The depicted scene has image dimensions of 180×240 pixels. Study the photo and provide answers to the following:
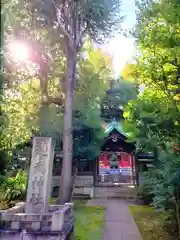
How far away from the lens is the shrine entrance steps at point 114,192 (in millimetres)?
16109

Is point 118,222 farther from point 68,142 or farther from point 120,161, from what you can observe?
point 120,161

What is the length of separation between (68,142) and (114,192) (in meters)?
8.05

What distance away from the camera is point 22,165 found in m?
16.5

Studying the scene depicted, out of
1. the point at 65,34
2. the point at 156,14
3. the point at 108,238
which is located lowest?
the point at 108,238

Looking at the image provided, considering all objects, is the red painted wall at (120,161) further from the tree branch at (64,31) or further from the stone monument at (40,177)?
the stone monument at (40,177)

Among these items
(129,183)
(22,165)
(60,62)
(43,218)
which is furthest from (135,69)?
(129,183)

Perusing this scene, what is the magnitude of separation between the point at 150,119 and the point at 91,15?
239 inches

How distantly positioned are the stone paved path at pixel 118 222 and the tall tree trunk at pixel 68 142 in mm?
1974

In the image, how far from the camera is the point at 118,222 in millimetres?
10109

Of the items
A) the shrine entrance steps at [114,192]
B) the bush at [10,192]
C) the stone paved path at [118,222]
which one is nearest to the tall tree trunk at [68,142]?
the bush at [10,192]

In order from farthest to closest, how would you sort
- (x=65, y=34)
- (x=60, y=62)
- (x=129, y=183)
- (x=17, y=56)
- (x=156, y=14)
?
(x=129, y=183) → (x=60, y=62) → (x=17, y=56) → (x=65, y=34) → (x=156, y=14)

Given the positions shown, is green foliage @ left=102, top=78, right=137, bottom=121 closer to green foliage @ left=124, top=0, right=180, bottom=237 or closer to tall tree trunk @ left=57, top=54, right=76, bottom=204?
tall tree trunk @ left=57, top=54, right=76, bottom=204

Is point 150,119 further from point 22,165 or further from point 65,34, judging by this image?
point 22,165

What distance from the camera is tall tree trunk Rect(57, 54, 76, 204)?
33.7 ft
